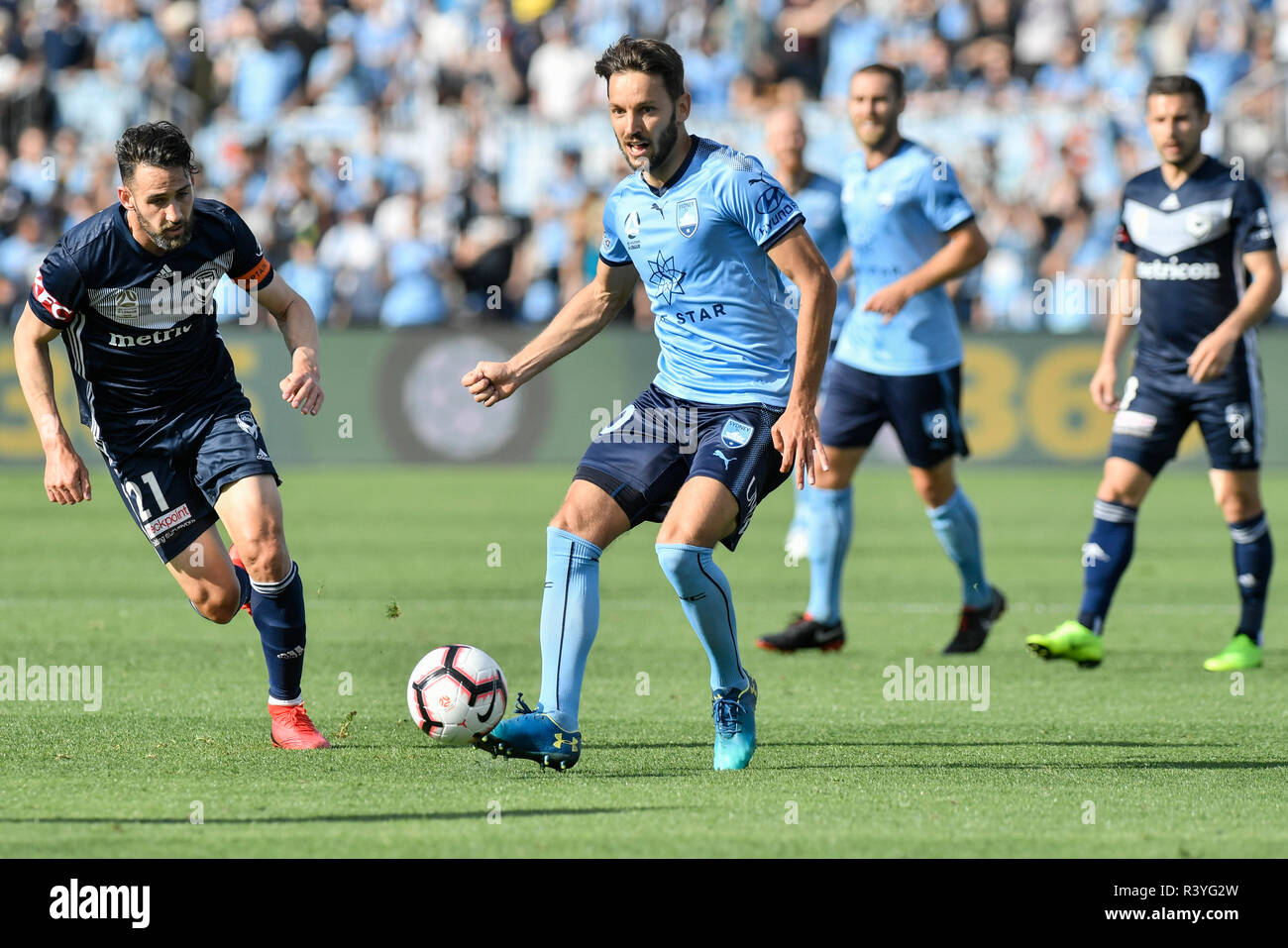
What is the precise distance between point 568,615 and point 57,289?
207 centimetres

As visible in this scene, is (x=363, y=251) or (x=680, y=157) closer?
(x=680, y=157)

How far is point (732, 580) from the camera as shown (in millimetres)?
11508

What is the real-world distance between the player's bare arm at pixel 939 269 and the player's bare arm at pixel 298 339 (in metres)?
2.71

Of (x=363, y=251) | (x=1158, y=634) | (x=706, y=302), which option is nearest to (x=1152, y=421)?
(x=1158, y=634)

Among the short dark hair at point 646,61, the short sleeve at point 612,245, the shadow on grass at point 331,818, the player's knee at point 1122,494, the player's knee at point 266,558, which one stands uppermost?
the short dark hair at point 646,61

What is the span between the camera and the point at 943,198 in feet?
28.5

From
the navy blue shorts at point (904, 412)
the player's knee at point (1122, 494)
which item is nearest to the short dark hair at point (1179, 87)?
the navy blue shorts at point (904, 412)

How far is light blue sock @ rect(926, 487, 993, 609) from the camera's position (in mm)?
Answer: 8859

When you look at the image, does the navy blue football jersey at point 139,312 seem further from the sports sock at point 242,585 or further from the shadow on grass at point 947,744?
the shadow on grass at point 947,744

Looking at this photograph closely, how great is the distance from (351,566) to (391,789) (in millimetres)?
6461

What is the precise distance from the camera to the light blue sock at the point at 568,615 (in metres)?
5.89

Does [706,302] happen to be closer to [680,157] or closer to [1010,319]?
[680,157]

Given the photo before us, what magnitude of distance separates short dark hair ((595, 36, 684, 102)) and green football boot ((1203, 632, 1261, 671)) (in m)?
4.06

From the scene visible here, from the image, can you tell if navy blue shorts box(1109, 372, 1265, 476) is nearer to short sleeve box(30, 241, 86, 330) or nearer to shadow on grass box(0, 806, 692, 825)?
shadow on grass box(0, 806, 692, 825)
